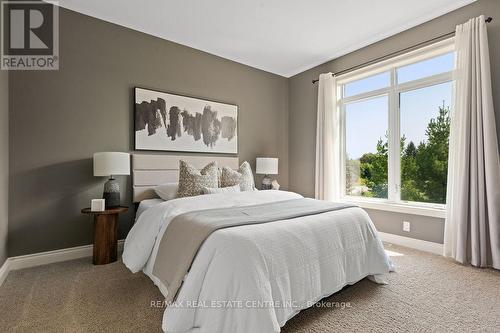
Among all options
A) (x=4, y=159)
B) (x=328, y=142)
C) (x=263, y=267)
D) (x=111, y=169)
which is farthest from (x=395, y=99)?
(x=4, y=159)

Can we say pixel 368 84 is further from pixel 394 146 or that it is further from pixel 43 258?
pixel 43 258

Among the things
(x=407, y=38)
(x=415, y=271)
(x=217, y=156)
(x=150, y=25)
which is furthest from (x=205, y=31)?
(x=415, y=271)

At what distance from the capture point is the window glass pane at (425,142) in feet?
9.89

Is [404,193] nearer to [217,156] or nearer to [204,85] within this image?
[217,156]

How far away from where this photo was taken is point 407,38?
3172 millimetres

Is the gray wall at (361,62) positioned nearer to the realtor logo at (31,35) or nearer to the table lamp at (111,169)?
the table lamp at (111,169)

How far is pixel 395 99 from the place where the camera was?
11.3 feet

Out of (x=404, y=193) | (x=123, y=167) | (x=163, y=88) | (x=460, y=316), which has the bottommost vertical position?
(x=460, y=316)

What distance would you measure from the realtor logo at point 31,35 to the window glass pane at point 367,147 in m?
4.09

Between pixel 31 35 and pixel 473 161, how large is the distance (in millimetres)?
4881

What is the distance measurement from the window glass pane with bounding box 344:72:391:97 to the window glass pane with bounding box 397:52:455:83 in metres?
0.18

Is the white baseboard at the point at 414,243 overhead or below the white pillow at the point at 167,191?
below

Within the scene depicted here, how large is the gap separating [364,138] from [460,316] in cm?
263

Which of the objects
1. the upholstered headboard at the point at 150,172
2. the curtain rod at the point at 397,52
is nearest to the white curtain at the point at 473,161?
the curtain rod at the point at 397,52
